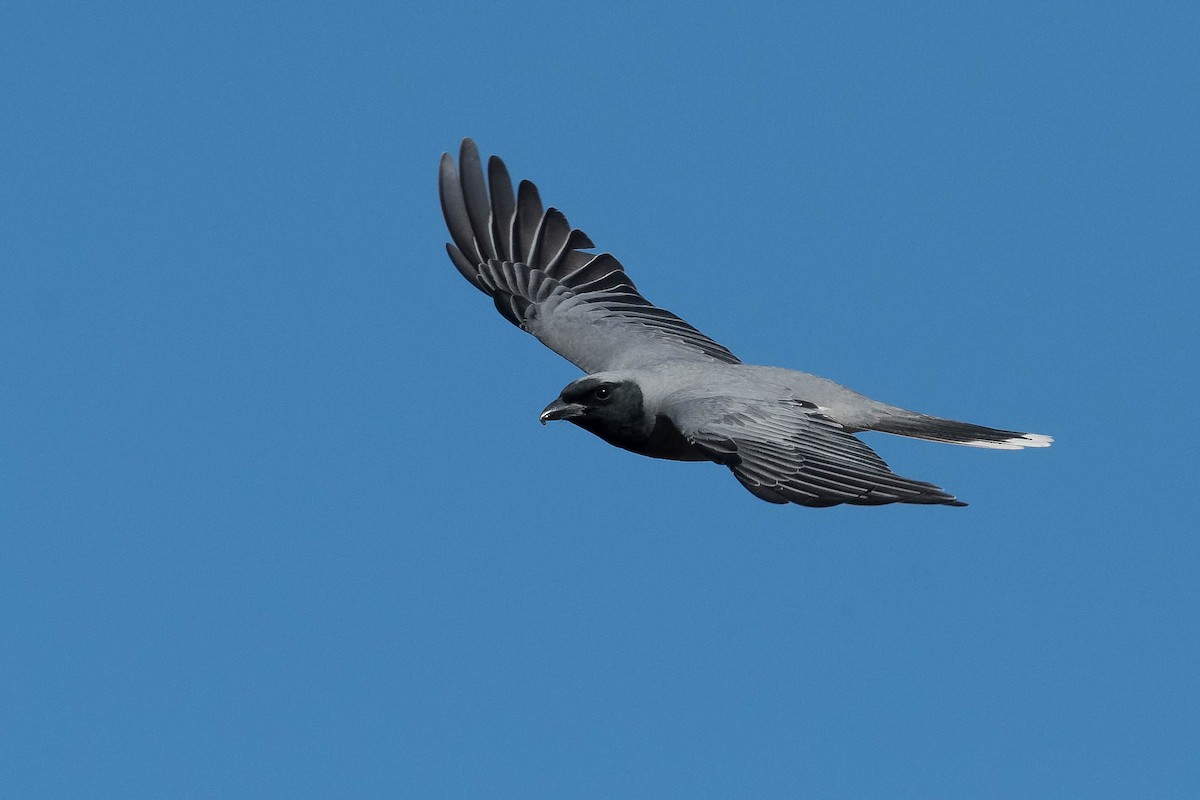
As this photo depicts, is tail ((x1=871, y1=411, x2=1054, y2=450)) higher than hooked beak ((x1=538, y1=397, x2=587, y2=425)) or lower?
higher

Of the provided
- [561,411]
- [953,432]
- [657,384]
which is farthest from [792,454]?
[953,432]

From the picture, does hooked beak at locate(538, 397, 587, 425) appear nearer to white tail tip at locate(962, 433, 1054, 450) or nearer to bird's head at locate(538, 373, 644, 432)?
bird's head at locate(538, 373, 644, 432)

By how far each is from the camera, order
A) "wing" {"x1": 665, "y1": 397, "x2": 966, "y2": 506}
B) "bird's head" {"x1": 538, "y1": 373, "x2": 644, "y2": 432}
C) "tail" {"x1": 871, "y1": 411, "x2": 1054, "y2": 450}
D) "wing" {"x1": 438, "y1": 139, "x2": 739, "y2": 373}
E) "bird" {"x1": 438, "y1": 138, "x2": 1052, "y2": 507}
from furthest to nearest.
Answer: "wing" {"x1": 438, "y1": 139, "x2": 739, "y2": 373} → "tail" {"x1": 871, "y1": 411, "x2": 1054, "y2": 450} → "bird's head" {"x1": 538, "y1": 373, "x2": 644, "y2": 432} → "bird" {"x1": 438, "y1": 138, "x2": 1052, "y2": 507} → "wing" {"x1": 665, "y1": 397, "x2": 966, "y2": 506}

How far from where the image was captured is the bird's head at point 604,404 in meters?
11.7

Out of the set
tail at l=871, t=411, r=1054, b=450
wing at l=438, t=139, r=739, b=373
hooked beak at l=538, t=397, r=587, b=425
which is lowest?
hooked beak at l=538, t=397, r=587, b=425

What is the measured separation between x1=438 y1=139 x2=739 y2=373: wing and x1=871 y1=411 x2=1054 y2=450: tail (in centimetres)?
188

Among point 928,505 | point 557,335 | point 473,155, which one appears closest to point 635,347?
point 557,335

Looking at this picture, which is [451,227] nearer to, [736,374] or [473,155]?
[473,155]

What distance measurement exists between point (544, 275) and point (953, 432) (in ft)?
13.8

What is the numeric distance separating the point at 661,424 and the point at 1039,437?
10.2ft

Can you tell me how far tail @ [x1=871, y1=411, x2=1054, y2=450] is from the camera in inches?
471

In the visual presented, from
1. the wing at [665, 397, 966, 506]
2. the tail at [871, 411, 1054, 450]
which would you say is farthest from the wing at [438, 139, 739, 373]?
the wing at [665, 397, 966, 506]

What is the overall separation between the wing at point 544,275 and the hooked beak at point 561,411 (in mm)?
1483

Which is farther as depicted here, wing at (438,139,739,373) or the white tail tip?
wing at (438,139,739,373)
